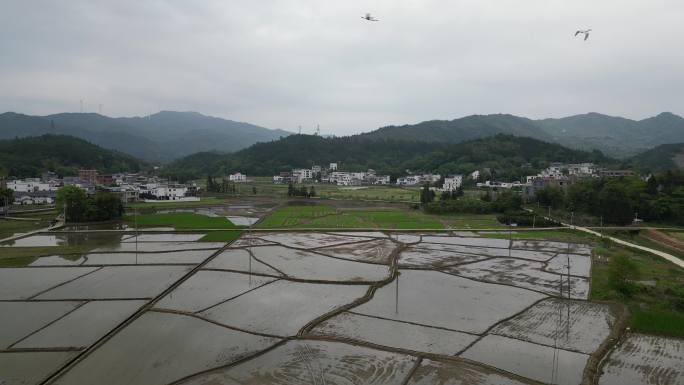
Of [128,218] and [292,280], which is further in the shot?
[128,218]

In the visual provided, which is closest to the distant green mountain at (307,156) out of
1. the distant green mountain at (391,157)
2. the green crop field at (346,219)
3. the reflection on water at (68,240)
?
the distant green mountain at (391,157)

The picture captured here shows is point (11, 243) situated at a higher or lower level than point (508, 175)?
lower

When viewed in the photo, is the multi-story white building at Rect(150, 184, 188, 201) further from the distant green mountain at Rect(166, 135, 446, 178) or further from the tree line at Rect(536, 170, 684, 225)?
the distant green mountain at Rect(166, 135, 446, 178)

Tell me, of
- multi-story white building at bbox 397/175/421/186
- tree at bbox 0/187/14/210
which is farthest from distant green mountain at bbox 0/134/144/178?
multi-story white building at bbox 397/175/421/186

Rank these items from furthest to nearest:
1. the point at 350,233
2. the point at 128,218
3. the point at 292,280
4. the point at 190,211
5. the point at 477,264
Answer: the point at 190,211 → the point at 128,218 → the point at 350,233 → the point at 477,264 → the point at 292,280

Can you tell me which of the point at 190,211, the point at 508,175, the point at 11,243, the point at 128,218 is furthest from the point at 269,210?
the point at 508,175

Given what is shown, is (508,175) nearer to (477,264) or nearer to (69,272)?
(477,264)

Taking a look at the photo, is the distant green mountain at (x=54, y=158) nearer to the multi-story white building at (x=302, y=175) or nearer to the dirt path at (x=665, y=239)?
the multi-story white building at (x=302, y=175)
